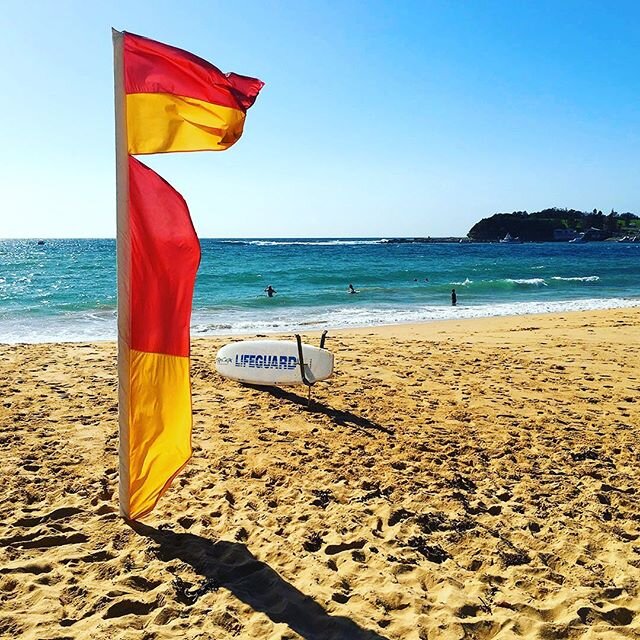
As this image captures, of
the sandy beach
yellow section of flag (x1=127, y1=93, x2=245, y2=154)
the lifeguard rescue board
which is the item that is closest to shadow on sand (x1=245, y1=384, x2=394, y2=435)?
the sandy beach

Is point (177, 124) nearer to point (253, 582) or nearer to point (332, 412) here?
point (253, 582)

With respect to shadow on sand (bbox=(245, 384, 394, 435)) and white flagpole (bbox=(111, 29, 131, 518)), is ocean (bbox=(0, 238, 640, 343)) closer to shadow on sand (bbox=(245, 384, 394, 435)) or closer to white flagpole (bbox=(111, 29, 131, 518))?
shadow on sand (bbox=(245, 384, 394, 435))

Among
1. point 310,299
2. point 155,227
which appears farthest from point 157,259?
point 310,299

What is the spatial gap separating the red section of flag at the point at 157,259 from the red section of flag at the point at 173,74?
1.95 ft

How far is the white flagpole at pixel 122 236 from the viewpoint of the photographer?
399 cm

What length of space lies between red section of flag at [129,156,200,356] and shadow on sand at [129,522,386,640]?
64.3 inches

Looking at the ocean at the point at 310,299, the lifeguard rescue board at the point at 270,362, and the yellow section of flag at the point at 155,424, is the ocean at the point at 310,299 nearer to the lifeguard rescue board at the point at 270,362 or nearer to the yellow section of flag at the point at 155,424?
the lifeguard rescue board at the point at 270,362

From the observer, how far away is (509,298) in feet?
99.3

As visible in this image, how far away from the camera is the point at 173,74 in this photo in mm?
4047

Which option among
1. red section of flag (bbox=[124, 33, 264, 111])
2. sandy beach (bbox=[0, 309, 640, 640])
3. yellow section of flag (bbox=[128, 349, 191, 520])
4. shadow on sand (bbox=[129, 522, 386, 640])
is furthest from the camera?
yellow section of flag (bbox=[128, 349, 191, 520])

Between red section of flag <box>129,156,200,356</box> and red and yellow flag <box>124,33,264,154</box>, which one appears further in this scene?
red section of flag <box>129,156,200,356</box>

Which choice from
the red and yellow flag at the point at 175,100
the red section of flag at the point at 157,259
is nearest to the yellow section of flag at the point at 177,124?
the red and yellow flag at the point at 175,100

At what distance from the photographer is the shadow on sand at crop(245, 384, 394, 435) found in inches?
292

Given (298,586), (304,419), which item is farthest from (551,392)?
(298,586)
